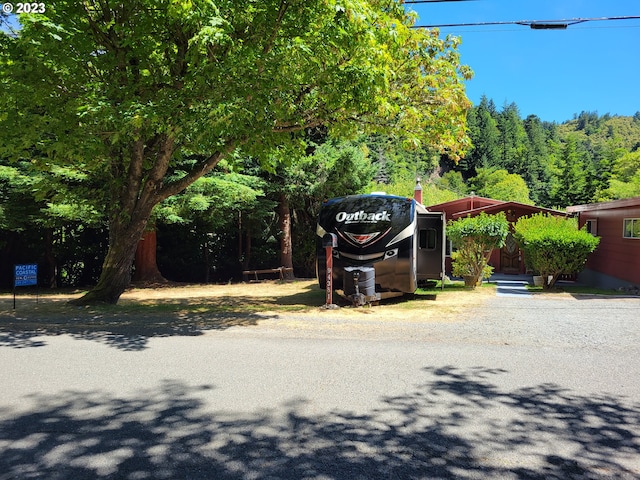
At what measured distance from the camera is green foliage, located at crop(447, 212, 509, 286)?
14742mm

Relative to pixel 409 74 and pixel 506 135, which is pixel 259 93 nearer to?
pixel 409 74

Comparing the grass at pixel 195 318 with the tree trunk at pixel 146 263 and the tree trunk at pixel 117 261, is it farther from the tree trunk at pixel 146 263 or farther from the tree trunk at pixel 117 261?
the tree trunk at pixel 146 263

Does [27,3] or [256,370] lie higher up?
[27,3]

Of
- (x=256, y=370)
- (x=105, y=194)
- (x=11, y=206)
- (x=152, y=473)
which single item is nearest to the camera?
(x=152, y=473)

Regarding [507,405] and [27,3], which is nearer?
[507,405]

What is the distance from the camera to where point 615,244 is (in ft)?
52.4

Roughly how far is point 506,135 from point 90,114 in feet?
365

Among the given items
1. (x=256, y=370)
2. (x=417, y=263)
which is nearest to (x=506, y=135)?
(x=417, y=263)

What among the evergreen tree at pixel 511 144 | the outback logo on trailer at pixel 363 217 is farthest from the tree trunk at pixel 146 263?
the evergreen tree at pixel 511 144

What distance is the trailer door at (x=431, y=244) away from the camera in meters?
12.9

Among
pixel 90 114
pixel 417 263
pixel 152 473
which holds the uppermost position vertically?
pixel 90 114

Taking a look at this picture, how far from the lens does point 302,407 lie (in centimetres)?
441

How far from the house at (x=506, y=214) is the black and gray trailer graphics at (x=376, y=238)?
31.6 ft

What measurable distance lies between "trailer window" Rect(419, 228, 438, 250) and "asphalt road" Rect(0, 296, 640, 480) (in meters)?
5.47
